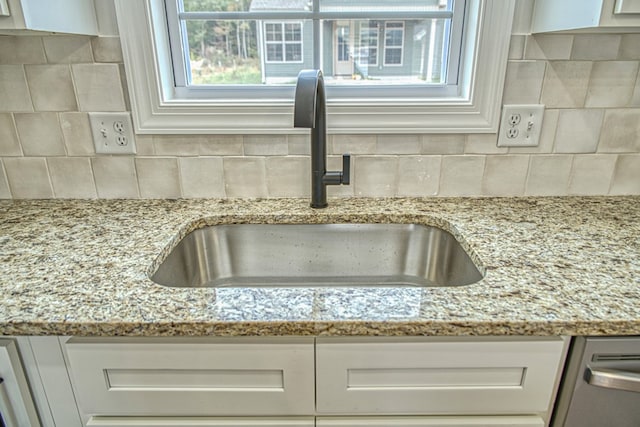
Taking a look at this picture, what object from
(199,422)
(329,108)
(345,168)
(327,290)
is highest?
(329,108)

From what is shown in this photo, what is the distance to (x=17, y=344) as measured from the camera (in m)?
0.64

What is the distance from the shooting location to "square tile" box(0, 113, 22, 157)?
1.03 meters

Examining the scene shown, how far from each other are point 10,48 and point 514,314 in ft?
4.12

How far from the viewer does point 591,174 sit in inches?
42.8

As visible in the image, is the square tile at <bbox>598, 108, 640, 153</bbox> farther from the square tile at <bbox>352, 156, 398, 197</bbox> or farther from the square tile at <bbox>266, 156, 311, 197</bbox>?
the square tile at <bbox>266, 156, 311, 197</bbox>

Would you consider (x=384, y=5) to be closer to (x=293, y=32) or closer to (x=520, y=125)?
(x=293, y=32)

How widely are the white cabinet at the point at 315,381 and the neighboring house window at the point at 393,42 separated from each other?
0.79 m

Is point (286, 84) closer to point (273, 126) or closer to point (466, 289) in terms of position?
point (273, 126)

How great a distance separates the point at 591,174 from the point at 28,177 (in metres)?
1.57

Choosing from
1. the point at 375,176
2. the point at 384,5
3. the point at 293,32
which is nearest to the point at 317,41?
the point at 293,32

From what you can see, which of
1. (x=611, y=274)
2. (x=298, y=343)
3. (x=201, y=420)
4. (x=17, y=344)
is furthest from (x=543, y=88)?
(x=17, y=344)

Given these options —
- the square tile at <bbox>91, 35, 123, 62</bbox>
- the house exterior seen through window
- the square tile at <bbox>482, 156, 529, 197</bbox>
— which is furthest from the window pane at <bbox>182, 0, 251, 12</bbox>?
the square tile at <bbox>482, 156, 529, 197</bbox>

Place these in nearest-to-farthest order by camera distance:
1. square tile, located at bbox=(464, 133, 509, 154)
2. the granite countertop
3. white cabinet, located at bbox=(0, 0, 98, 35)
Result: 1. the granite countertop
2. white cabinet, located at bbox=(0, 0, 98, 35)
3. square tile, located at bbox=(464, 133, 509, 154)

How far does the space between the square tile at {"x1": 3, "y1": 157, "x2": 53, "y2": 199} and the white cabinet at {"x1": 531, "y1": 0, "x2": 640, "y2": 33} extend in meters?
1.32
